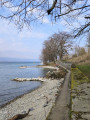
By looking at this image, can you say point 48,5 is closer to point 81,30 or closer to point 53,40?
point 81,30

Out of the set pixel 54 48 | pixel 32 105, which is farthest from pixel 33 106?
pixel 54 48

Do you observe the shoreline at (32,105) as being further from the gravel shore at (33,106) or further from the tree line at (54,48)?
the tree line at (54,48)

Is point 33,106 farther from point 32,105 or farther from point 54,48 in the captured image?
point 54,48

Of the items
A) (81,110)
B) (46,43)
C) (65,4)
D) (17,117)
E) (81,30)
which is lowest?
(17,117)

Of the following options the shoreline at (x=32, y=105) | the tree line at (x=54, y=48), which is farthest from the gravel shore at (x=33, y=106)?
the tree line at (x=54, y=48)

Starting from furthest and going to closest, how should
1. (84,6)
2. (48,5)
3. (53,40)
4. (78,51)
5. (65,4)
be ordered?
1. (78,51)
2. (53,40)
3. (84,6)
4. (65,4)
5. (48,5)

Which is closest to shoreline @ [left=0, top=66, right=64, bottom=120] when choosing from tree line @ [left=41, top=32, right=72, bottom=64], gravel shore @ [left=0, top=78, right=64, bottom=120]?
gravel shore @ [left=0, top=78, right=64, bottom=120]

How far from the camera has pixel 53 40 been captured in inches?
1639

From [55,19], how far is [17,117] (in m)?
3.83

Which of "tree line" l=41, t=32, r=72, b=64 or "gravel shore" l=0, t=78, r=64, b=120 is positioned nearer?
"gravel shore" l=0, t=78, r=64, b=120

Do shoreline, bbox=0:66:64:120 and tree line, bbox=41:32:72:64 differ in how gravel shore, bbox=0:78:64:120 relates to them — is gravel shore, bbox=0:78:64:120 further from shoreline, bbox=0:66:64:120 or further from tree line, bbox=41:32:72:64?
tree line, bbox=41:32:72:64

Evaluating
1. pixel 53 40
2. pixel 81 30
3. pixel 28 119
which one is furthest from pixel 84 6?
pixel 53 40

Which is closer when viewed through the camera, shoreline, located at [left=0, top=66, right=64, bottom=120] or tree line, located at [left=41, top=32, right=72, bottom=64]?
shoreline, located at [left=0, top=66, right=64, bottom=120]

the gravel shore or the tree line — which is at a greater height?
the tree line
